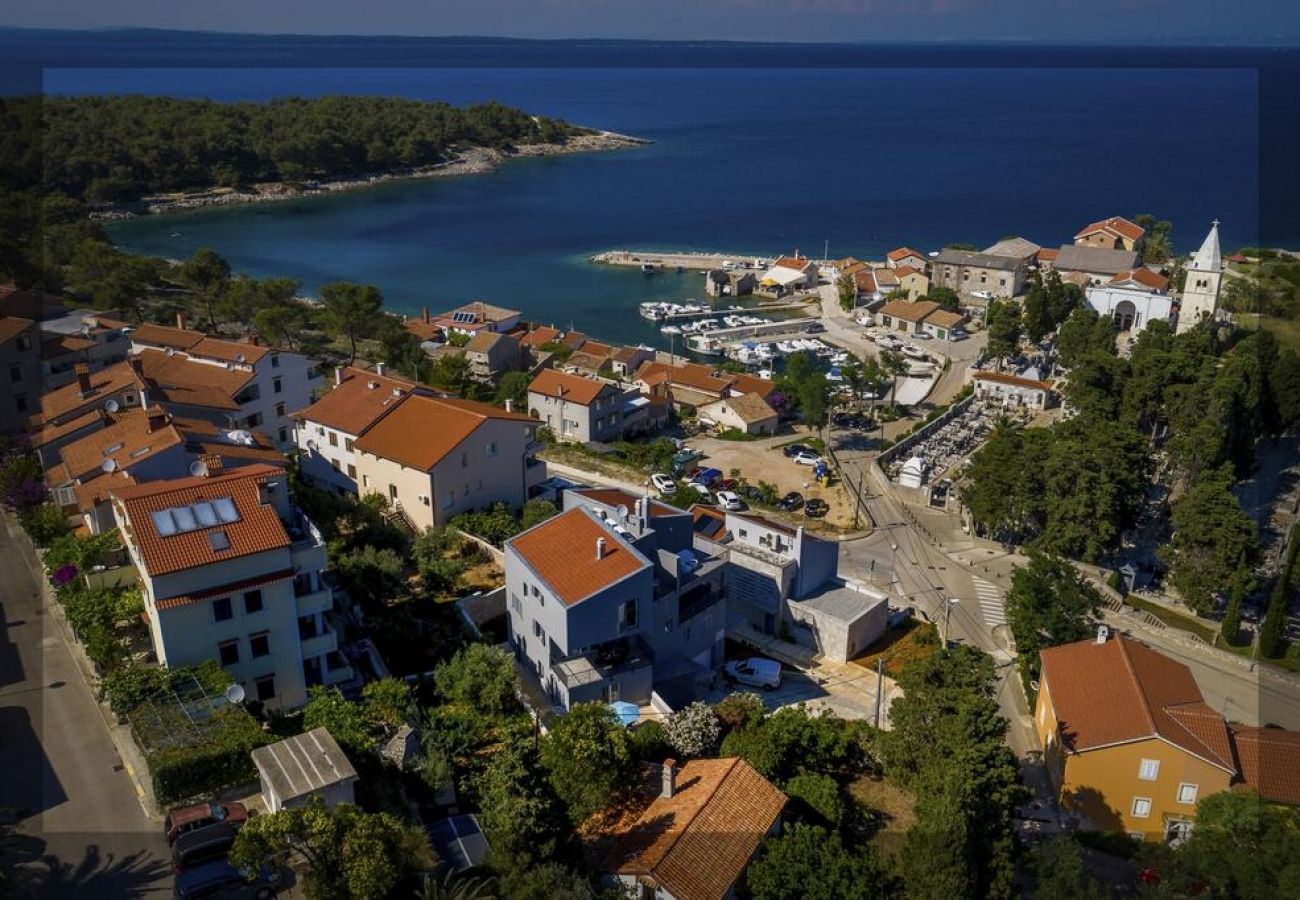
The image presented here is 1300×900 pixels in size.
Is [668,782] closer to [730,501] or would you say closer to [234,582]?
[234,582]

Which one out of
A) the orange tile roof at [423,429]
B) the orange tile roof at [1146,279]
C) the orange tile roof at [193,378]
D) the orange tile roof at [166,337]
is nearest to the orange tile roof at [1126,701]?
the orange tile roof at [423,429]

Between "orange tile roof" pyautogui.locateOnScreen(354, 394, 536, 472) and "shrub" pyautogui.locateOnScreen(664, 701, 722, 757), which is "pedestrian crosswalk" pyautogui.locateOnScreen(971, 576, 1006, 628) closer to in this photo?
"shrub" pyautogui.locateOnScreen(664, 701, 722, 757)

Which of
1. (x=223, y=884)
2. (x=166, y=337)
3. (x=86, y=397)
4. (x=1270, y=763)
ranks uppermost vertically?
(x=166, y=337)

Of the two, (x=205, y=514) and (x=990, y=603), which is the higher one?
(x=205, y=514)

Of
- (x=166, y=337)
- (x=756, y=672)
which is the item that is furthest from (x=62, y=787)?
(x=166, y=337)

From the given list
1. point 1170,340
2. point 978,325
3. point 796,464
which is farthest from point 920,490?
point 978,325

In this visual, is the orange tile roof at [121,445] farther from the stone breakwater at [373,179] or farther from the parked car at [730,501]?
the stone breakwater at [373,179]

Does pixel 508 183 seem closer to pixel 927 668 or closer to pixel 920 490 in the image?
pixel 920 490
